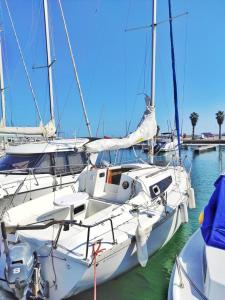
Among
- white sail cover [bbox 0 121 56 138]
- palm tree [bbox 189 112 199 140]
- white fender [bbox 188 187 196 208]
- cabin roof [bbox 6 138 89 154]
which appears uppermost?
palm tree [bbox 189 112 199 140]

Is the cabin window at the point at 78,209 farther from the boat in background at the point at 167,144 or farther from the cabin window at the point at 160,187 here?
the boat in background at the point at 167,144

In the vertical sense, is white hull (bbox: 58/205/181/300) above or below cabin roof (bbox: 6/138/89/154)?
below

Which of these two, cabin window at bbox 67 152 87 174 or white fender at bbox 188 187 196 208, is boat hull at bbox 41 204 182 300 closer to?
white fender at bbox 188 187 196 208

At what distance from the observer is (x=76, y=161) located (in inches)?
424

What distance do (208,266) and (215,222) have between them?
642 mm

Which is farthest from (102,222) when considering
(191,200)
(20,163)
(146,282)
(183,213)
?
(20,163)

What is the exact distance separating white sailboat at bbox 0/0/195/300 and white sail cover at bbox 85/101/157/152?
1.41 metres

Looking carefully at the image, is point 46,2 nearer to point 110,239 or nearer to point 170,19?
point 170,19

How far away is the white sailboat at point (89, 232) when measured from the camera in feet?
14.1

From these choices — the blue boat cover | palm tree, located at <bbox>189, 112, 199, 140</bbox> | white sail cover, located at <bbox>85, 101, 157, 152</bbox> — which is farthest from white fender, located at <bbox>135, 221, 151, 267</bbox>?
palm tree, located at <bbox>189, 112, 199, 140</bbox>

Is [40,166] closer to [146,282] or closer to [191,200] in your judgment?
[191,200]

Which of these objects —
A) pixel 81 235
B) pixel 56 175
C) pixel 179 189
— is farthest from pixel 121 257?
pixel 56 175

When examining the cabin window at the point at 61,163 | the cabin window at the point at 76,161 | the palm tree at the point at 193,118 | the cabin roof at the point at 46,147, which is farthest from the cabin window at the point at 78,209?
the palm tree at the point at 193,118

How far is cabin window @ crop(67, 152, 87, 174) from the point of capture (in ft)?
34.6
